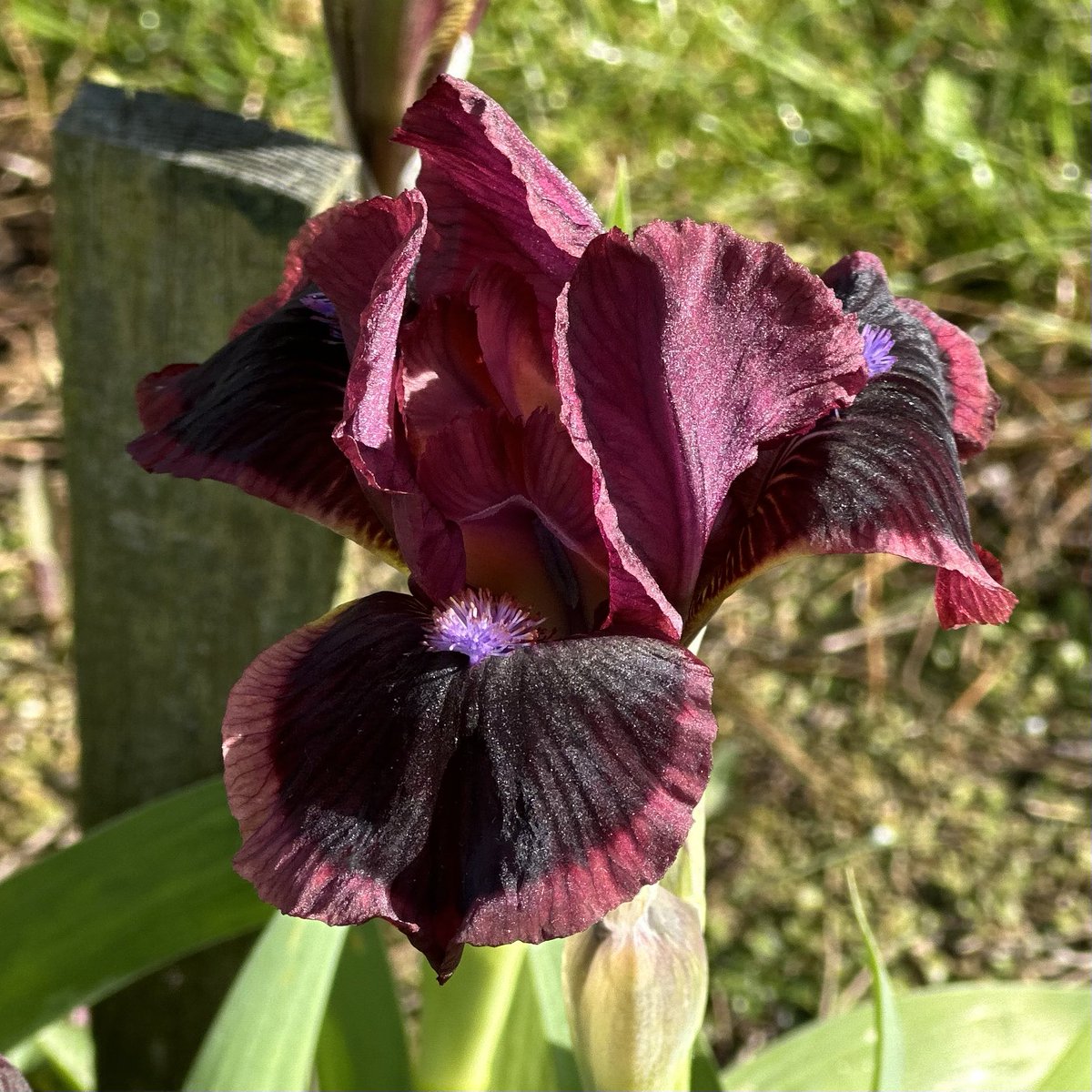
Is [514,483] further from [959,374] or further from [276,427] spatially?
[959,374]

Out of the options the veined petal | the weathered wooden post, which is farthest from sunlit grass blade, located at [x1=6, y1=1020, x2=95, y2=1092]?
the veined petal

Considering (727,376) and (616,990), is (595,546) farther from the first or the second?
(616,990)

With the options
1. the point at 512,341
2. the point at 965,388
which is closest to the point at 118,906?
the point at 512,341

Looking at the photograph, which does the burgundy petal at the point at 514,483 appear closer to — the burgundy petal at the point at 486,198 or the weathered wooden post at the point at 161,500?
the burgundy petal at the point at 486,198

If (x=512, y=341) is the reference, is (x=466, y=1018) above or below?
below

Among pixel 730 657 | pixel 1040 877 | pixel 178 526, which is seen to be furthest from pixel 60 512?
pixel 1040 877
